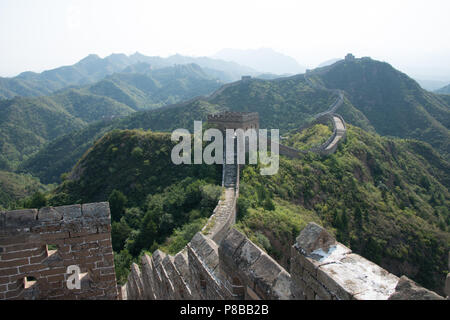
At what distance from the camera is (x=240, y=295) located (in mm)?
4672

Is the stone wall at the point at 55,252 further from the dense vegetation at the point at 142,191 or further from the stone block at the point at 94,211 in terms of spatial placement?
the dense vegetation at the point at 142,191

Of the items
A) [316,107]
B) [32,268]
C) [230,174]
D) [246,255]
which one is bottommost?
[230,174]

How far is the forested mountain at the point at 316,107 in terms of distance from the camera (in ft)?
221

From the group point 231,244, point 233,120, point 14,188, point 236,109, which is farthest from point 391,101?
point 14,188

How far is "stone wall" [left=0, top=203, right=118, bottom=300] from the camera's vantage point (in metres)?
4.86

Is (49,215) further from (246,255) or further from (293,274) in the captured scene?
(293,274)

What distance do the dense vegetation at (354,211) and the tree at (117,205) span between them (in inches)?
364

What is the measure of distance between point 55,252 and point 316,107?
70613 mm

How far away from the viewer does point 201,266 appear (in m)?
5.75

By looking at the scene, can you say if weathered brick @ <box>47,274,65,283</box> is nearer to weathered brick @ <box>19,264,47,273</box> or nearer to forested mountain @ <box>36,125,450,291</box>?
weathered brick @ <box>19,264,47,273</box>

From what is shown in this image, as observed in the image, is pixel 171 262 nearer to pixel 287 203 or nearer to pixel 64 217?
pixel 64 217
